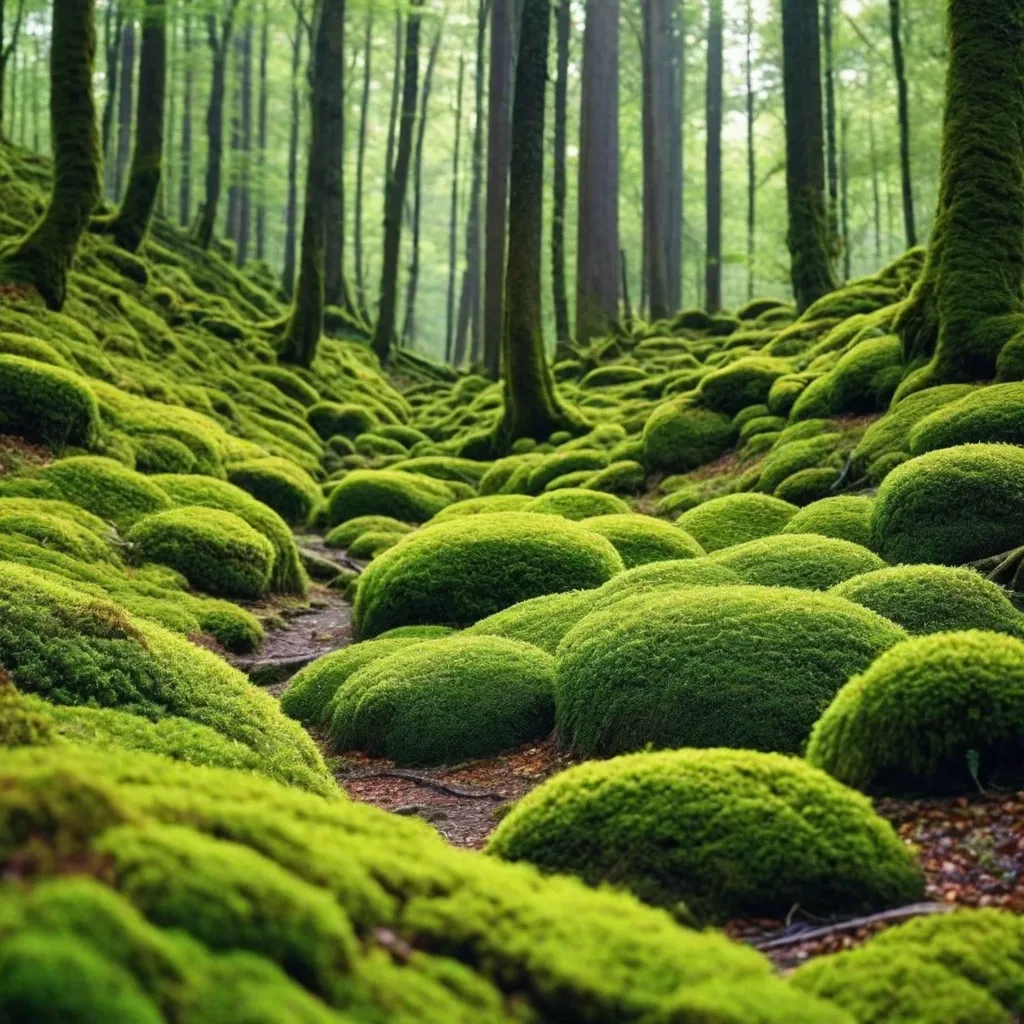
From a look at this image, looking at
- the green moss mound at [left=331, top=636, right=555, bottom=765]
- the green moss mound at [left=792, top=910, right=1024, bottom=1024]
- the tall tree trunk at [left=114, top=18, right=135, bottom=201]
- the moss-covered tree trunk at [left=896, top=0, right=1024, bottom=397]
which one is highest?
the tall tree trunk at [left=114, top=18, right=135, bottom=201]

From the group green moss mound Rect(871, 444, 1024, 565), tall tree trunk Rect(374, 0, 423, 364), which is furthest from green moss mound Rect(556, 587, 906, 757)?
tall tree trunk Rect(374, 0, 423, 364)

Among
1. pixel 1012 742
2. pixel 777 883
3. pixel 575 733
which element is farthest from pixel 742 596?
pixel 777 883

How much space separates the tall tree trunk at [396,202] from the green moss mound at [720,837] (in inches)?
1154

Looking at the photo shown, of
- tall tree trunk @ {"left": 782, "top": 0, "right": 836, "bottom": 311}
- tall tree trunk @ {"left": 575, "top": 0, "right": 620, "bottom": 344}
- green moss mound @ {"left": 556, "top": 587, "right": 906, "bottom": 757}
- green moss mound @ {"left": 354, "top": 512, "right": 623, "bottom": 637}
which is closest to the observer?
green moss mound @ {"left": 556, "top": 587, "right": 906, "bottom": 757}

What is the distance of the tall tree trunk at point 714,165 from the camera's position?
33531 mm

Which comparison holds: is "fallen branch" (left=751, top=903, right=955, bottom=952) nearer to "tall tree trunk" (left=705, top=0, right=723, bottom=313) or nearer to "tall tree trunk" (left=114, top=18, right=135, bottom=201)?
"tall tree trunk" (left=705, top=0, right=723, bottom=313)

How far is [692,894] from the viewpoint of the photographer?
Result: 3590mm

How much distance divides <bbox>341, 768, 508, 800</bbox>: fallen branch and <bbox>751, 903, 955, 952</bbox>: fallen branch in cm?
321

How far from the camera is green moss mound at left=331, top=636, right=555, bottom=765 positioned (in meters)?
7.46

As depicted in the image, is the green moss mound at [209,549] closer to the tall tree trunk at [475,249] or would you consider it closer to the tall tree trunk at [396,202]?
the tall tree trunk at [396,202]

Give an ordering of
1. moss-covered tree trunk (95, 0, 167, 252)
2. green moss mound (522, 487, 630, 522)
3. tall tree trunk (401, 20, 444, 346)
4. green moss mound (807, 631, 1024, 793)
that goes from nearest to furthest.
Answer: green moss mound (807, 631, 1024, 793), green moss mound (522, 487, 630, 522), moss-covered tree trunk (95, 0, 167, 252), tall tree trunk (401, 20, 444, 346)

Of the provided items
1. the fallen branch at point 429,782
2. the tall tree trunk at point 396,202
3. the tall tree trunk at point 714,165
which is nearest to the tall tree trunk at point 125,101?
the tall tree trunk at point 396,202

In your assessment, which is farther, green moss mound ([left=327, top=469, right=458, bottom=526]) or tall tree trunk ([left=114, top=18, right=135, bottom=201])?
→ tall tree trunk ([left=114, top=18, right=135, bottom=201])

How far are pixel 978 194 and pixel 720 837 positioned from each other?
10313 millimetres
